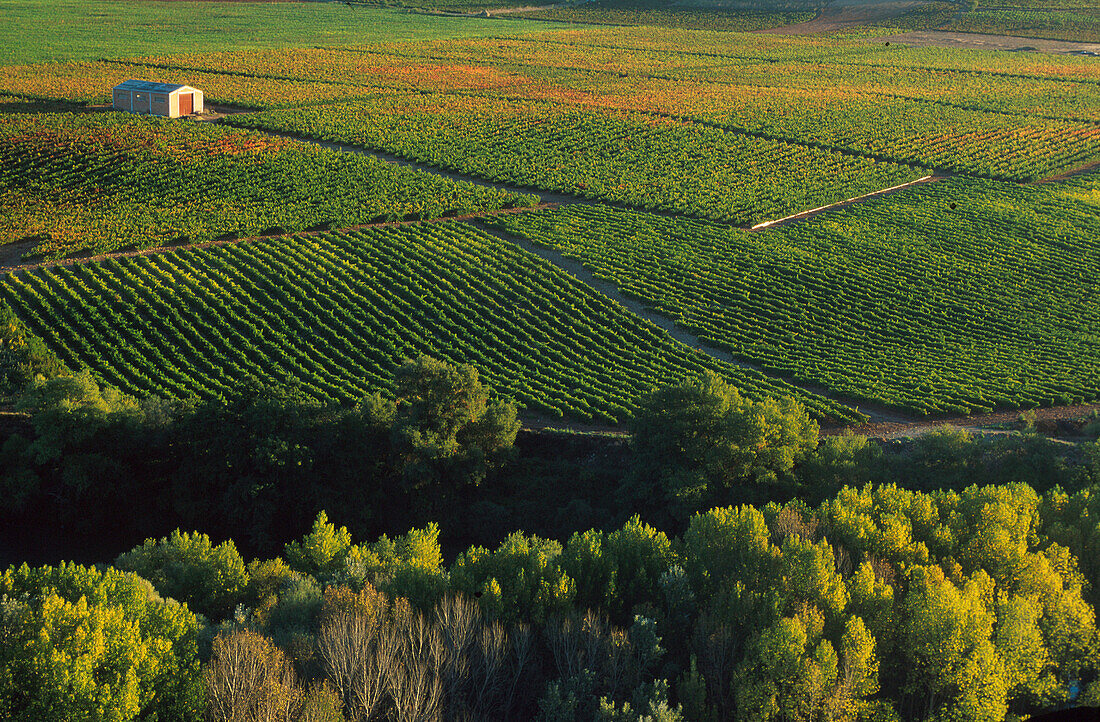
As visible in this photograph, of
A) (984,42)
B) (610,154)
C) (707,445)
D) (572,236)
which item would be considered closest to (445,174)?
(610,154)

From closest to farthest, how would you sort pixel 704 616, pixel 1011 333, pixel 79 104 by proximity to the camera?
pixel 704 616, pixel 1011 333, pixel 79 104

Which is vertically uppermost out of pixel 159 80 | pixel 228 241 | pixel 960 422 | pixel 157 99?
pixel 159 80

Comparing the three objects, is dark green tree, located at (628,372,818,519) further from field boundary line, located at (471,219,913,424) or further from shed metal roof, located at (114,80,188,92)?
shed metal roof, located at (114,80,188,92)

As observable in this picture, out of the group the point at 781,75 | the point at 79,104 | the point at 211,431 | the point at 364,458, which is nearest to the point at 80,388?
the point at 211,431

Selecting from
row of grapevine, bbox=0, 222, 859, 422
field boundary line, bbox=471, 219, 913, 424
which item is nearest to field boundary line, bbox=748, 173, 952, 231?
field boundary line, bbox=471, 219, 913, 424

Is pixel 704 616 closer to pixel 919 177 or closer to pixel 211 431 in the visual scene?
pixel 211 431

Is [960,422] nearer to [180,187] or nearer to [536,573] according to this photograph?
[536,573]
